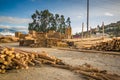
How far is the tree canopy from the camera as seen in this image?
153 feet

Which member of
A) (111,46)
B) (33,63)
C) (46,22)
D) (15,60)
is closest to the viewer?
(15,60)

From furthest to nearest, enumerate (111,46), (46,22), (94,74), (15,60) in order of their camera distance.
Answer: (46,22) → (111,46) → (15,60) → (94,74)

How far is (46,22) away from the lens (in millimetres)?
47562

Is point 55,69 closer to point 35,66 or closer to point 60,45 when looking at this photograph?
point 35,66

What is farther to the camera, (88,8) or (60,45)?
(88,8)

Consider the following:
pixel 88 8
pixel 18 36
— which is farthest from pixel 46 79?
pixel 18 36

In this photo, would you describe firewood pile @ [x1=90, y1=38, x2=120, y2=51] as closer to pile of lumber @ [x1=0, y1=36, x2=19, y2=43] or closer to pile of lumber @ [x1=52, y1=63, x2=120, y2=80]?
pile of lumber @ [x1=52, y1=63, x2=120, y2=80]

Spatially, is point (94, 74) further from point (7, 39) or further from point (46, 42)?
point (7, 39)

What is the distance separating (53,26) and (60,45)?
29064 millimetres

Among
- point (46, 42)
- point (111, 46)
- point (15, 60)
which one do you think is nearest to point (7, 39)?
point (46, 42)

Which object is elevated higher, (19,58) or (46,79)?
(19,58)

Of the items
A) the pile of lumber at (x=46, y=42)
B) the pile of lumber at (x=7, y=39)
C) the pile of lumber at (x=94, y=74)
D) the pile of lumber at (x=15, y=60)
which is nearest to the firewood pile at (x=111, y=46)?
the pile of lumber at (x=46, y=42)

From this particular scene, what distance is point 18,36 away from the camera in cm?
3209

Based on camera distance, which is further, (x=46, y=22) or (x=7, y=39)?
(x=46, y=22)
